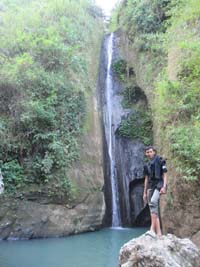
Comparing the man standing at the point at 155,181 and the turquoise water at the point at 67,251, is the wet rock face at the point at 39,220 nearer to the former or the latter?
the turquoise water at the point at 67,251

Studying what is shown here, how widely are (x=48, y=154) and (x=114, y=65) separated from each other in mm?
7592

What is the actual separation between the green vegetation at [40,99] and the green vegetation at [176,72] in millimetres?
3184

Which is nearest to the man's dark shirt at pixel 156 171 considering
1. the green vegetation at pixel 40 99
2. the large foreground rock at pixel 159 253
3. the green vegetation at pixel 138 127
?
the large foreground rock at pixel 159 253

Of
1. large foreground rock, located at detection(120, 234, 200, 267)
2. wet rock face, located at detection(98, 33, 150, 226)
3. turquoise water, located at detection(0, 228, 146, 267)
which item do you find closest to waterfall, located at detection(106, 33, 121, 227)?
wet rock face, located at detection(98, 33, 150, 226)

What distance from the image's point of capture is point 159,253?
5.54 m

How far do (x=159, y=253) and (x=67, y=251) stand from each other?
491 centimetres

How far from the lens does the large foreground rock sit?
18.0ft

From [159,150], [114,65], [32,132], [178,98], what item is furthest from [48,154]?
[114,65]

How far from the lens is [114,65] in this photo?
19188 millimetres

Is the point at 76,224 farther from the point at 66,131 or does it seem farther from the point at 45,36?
the point at 45,36

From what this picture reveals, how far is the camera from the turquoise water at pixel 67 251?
346 inches

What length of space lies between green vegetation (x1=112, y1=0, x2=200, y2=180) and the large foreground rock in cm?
263

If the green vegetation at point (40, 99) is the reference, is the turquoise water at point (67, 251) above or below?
below

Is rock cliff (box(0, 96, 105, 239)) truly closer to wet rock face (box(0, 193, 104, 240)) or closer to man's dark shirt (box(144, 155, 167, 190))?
wet rock face (box(0, 193, 104, 240))
